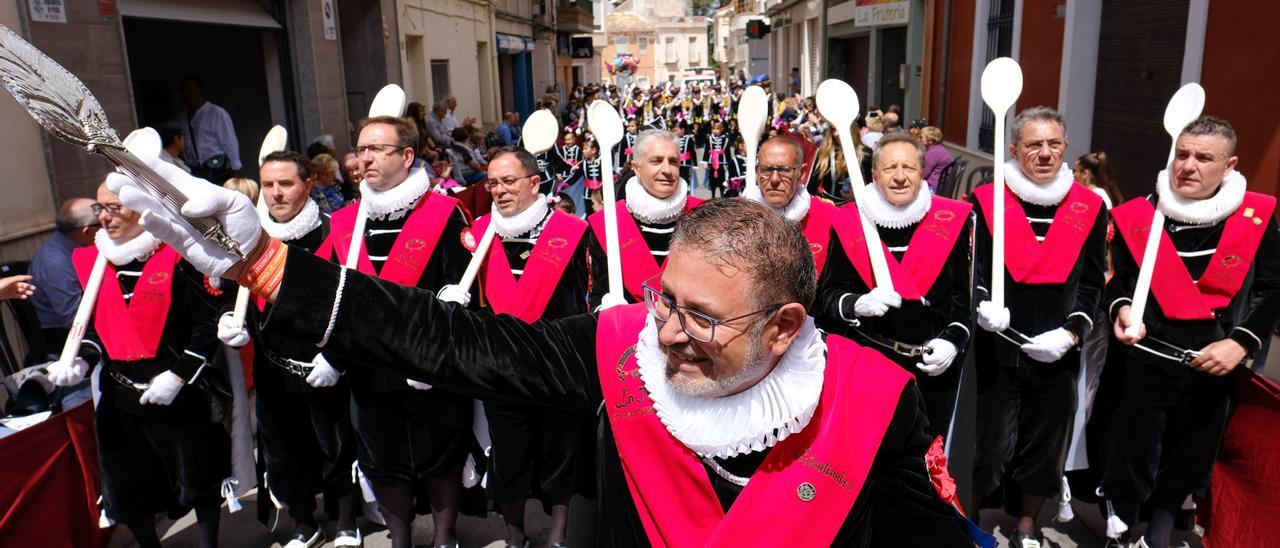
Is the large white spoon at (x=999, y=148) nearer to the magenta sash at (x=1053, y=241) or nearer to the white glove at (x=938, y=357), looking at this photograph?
the magenta sash at (x=1053, y=241)

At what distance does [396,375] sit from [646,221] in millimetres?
1254

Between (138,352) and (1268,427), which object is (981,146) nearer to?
(1268,427)

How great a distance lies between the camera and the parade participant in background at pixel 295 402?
3.84 meters

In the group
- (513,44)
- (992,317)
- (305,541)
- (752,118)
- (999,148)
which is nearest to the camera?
(992,317)

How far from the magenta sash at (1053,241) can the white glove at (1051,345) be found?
0.26 metres

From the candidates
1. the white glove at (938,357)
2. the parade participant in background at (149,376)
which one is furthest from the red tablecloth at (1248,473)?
the parade participant in background at (149,376)

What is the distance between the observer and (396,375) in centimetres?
363

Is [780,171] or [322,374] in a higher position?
[780,171]

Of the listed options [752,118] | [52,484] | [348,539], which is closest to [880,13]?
[752,118]

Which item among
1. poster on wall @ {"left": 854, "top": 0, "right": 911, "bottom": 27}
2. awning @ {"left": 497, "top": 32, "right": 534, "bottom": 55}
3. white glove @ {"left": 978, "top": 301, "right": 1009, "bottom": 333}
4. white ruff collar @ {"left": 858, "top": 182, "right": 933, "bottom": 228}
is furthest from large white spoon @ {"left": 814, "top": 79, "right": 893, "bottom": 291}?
awning @ {"left": 497, "top": 32, "right": 534, "bottom": 55}

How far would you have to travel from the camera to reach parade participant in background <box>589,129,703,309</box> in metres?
3.86

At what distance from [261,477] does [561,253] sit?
71.1 inches

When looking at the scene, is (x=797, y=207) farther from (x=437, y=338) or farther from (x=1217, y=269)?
(x=437, y=338)

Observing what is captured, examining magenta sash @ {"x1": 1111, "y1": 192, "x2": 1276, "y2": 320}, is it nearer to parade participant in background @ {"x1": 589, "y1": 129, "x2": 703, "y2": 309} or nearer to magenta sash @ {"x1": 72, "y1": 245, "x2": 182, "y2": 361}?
parade participant in background @ {"x1": 589, "y1": 129, "x2": 703, "y2": 309}
